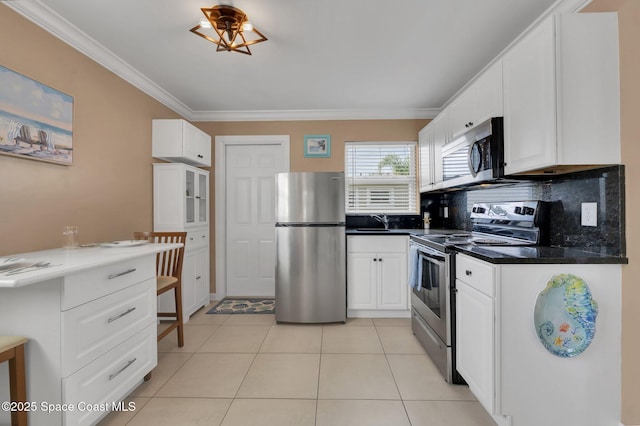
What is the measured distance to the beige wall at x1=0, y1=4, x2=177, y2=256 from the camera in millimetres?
A: 1728

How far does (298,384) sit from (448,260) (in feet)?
4.35

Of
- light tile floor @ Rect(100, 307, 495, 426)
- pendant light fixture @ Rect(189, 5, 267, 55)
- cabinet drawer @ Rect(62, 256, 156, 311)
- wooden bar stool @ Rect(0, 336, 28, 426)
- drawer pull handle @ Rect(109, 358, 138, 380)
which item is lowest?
light tile floor @ Rect(100, 307, 495, 426)

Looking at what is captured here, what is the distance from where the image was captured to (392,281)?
3.19m

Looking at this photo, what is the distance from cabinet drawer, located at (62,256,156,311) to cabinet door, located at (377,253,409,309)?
86.5 inches

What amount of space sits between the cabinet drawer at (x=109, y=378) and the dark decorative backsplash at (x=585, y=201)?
2.70m

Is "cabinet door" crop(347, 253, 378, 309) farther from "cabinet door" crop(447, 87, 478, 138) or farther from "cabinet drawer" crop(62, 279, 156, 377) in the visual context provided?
"cabinet drawer" crop(62, 279, 156, 377)

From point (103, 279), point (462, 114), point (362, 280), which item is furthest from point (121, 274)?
point (462, 114)

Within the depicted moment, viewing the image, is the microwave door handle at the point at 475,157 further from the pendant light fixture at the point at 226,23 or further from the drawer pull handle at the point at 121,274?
the drawer pull handle at the point at 121,274

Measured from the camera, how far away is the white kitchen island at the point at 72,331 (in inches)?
51.6

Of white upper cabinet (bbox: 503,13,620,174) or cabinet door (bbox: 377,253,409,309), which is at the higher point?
white upper cabinet (bbox: 503,13,620,174)

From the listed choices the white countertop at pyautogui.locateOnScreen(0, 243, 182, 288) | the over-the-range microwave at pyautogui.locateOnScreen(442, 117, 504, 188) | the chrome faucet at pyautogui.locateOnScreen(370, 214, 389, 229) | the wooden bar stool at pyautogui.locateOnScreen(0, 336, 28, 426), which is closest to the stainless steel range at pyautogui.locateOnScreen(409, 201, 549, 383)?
the over-the-range microwave at pyautogui.locateOnScreen(442, 117, 504, 188)

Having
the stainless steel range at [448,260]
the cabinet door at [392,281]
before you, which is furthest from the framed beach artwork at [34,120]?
the cabinet door at [392,281]

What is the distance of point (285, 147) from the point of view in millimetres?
3807

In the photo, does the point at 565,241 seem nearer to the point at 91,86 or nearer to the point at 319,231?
the point at 319,231
